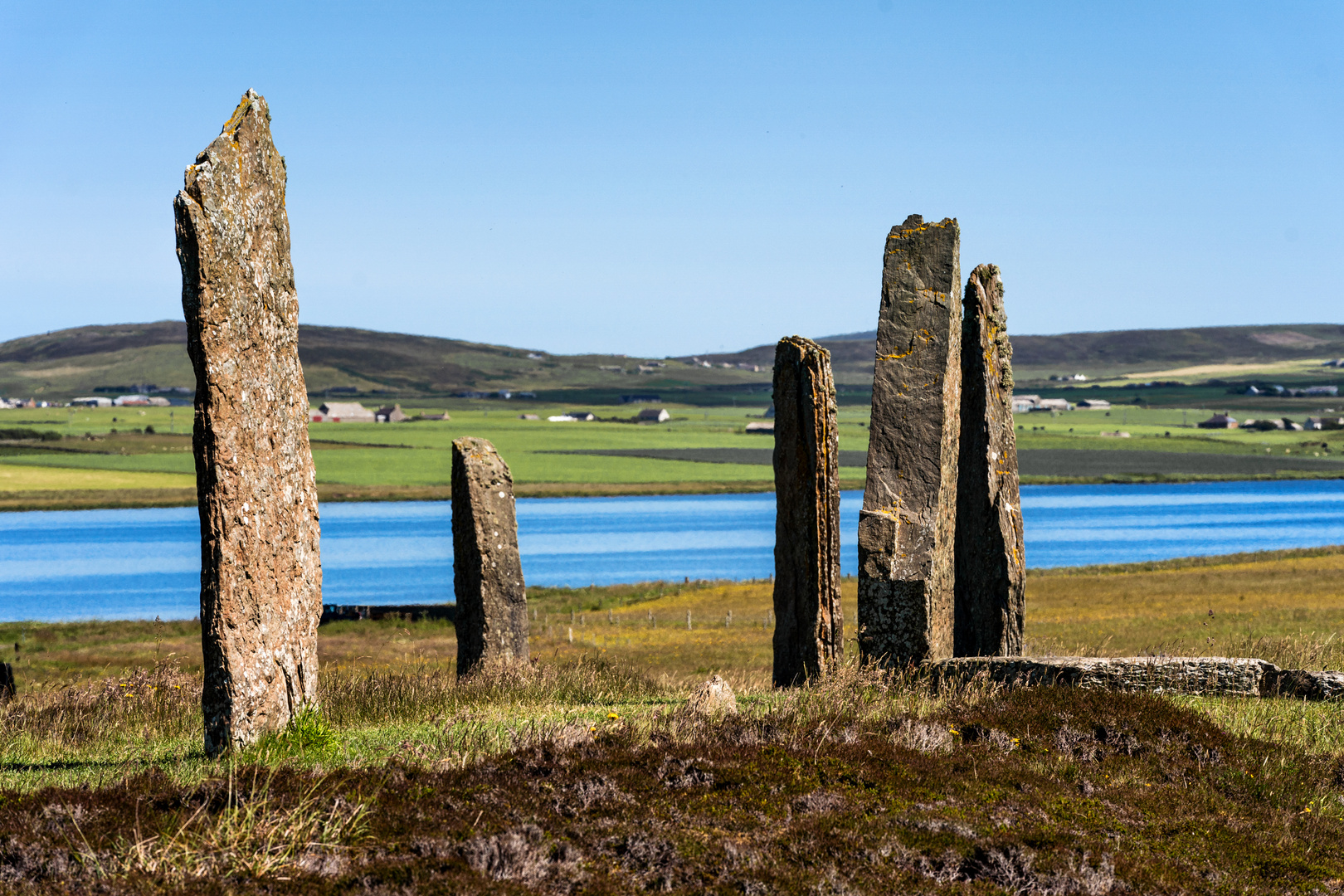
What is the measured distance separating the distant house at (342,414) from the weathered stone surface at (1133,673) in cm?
17418

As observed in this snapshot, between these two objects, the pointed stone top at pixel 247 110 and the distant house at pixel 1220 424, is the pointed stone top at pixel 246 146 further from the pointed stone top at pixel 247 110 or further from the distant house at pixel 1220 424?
the distant house at pixel 1220 424

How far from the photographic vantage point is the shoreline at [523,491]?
86.9 meters

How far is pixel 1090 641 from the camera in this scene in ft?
76.5

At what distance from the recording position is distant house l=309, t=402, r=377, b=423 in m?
182

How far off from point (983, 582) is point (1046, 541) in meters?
52.4

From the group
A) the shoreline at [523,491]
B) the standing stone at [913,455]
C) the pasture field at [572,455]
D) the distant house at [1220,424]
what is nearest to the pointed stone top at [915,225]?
the standing stone at [913,455]

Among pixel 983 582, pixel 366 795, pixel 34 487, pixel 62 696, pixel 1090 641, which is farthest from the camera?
pixel 34 487

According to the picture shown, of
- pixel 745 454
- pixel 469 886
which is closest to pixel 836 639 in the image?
pixel 469 886

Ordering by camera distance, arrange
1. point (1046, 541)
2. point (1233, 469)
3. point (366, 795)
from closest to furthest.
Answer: point (366, 795) → point (1046, 541) → point (1233, 469)

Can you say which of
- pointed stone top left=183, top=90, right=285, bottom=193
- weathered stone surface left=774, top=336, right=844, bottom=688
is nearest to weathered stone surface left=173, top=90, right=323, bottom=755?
pointed stone top left=183, top=90, right=285, bottom=193

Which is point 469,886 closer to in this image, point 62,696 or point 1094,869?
point 1094,869

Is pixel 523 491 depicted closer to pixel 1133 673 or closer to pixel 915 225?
pixel 915 225

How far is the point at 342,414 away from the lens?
186 meters

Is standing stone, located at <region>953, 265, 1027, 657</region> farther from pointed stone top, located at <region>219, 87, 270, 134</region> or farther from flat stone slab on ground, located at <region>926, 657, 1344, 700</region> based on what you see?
pointed stone top, located at <region>219, 87, 270, 134</region>
